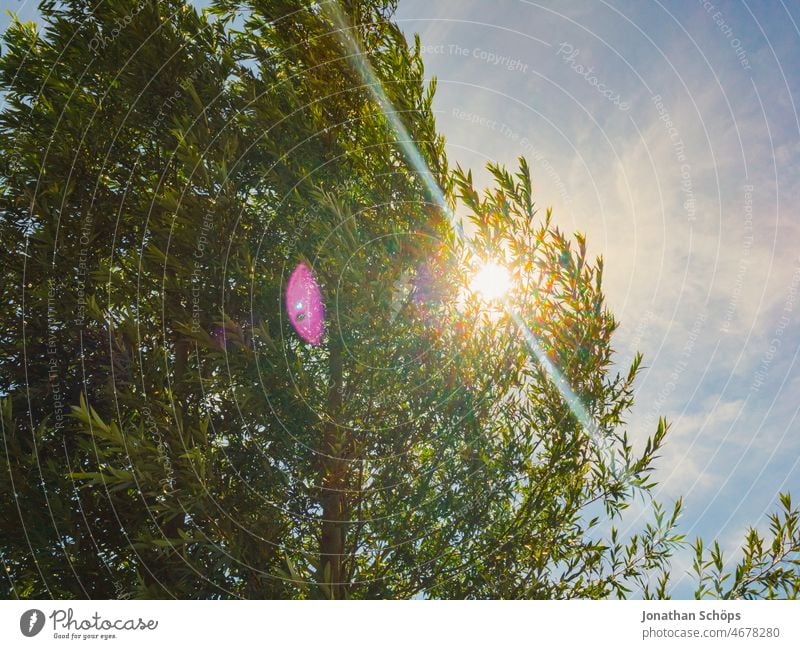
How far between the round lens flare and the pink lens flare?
1.77 meters

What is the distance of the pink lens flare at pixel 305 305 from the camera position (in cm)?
550

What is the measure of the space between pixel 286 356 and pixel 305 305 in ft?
2.17

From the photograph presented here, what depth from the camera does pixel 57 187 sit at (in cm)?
587

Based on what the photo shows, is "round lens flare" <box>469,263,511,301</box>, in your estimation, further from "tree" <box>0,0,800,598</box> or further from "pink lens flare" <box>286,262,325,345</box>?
"pink lens flare" <box>286,262,325,345</box>

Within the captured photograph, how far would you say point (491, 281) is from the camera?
5648 mm

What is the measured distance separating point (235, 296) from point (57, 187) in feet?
8.55
